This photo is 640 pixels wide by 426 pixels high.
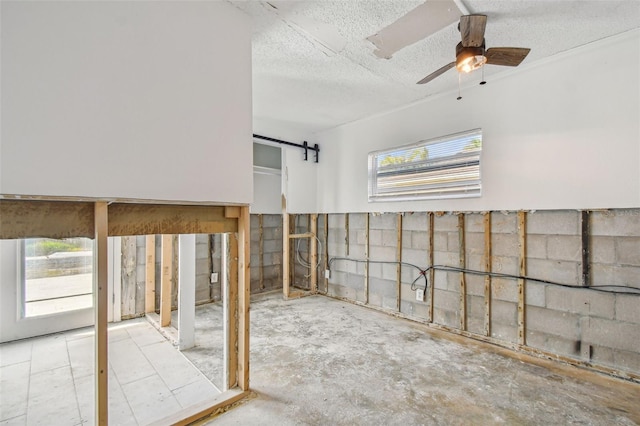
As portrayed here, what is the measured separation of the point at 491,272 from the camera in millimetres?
2898

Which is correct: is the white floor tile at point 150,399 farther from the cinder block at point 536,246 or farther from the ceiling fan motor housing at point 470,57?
the cinder block at point 536,246

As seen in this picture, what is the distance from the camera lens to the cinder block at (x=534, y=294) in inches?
103

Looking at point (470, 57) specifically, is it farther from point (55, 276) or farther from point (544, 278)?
point (55, 276)

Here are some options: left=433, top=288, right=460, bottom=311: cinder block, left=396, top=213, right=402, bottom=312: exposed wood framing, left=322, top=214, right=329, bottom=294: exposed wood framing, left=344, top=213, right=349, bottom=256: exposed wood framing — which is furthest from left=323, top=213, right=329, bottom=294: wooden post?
left=433, top=288, right=460, bottom=311: cinder block

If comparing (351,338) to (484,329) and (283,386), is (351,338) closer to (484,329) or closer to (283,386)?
(283,386)

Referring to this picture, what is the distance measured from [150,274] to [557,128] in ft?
15.1

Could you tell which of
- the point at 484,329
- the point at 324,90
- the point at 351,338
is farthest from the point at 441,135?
the point at 351,338

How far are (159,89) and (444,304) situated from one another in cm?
331

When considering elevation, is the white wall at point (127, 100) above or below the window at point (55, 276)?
above

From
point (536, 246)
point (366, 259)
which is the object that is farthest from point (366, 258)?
point (536, 246)

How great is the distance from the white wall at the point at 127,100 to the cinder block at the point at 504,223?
7.95ft

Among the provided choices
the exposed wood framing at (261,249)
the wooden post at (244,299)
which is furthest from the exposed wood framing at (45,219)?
the exposed wood framing at (261,249)

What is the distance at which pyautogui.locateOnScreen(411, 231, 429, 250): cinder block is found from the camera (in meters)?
3.41

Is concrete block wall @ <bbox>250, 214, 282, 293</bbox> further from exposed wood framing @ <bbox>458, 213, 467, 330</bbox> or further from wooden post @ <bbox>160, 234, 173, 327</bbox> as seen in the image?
exposed wood framing @ <bbox>458, 213, 467, 330</bbox>
